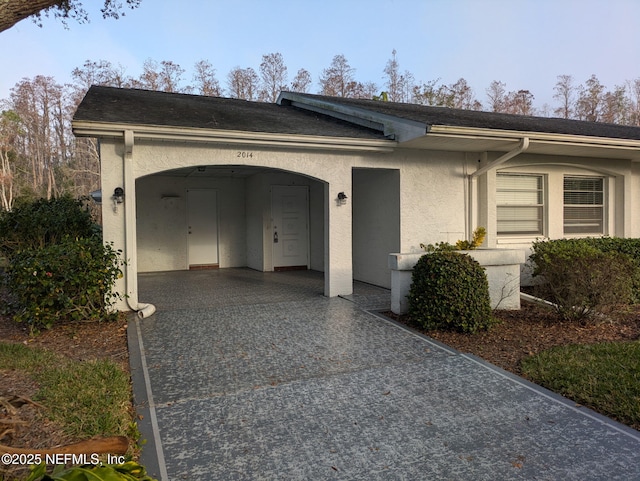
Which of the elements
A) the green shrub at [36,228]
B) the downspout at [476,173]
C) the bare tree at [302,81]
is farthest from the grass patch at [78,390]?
the bare tree at [302,81]

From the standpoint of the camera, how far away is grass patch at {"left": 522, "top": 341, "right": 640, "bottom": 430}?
3670 mm

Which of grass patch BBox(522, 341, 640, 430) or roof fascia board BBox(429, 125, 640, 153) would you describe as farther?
roof fascia board BBox(429, 125, 640, 153)

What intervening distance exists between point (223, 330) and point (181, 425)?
8.90ft

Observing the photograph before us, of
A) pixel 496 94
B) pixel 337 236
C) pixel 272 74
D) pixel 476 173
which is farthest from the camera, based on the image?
pixel 496 94

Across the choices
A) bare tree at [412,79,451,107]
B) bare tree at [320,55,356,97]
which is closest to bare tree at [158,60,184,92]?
bare tree at [320,55,356,97]

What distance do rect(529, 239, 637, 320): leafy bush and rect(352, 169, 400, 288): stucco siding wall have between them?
2.97 meters

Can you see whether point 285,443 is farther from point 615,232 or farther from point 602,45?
point 602,45

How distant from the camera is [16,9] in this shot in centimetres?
336

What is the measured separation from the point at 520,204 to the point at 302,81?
85.0 feet

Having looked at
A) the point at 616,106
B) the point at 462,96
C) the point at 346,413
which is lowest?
the point at 346,413

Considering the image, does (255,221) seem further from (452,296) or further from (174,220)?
(452,296)

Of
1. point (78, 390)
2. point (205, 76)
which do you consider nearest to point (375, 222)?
point (78, 390)

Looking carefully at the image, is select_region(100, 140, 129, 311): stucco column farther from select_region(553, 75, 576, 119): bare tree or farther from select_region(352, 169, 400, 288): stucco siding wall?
select_region(553, 75, 576, 119): bare tree

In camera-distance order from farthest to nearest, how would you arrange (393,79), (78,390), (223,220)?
(393,79)
(223,220)
(78,390)
